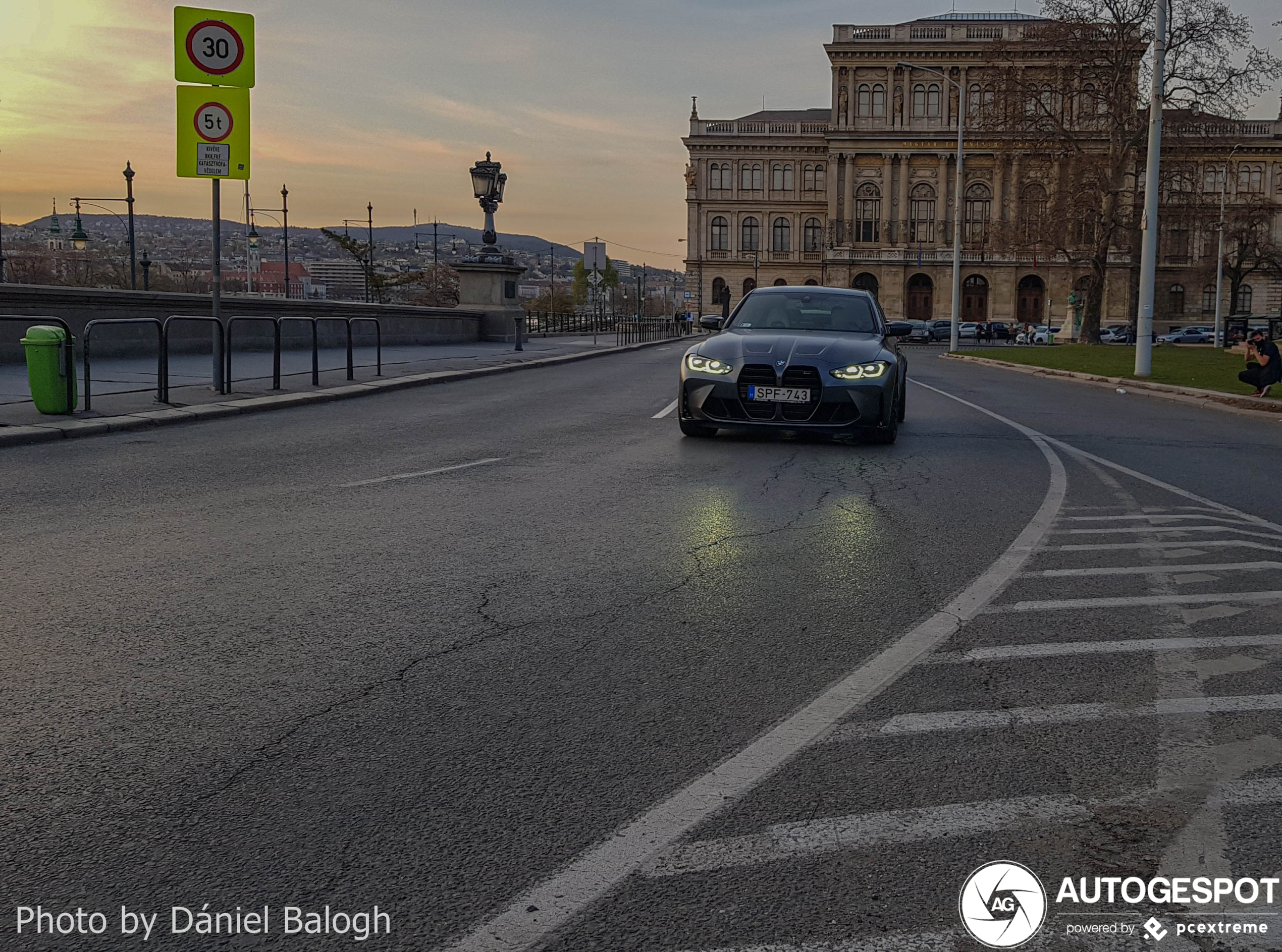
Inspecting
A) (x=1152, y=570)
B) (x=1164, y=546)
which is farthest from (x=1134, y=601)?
(x=1164, y=546)

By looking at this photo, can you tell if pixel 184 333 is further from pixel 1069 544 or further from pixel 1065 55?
pixel 1065 55

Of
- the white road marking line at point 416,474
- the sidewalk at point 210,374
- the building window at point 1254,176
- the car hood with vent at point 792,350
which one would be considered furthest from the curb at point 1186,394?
the building window at point 1254,176

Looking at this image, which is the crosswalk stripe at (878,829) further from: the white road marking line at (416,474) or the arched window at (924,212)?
the arched window at (924,212)

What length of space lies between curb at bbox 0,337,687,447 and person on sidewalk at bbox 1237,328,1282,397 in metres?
13.4

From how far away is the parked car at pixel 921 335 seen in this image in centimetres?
7188

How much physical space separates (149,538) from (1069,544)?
5.26 metres

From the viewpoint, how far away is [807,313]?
503 inches

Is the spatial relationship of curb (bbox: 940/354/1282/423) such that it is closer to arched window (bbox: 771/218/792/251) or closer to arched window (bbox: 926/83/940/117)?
arched window (bbox: 926/83/940/117)

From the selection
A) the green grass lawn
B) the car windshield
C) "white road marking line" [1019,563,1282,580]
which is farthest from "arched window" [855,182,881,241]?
"white road marking line" [1019,563,1282,580]

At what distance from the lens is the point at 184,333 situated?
2239 centimetres

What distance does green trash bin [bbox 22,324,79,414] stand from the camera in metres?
12.2

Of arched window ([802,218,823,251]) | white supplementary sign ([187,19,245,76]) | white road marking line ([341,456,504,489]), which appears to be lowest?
white road marking line ([341,456,504,489])

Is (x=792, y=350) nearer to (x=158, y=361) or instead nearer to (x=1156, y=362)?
(x=158, y=361)

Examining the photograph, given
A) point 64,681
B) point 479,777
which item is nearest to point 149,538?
point 64,681
